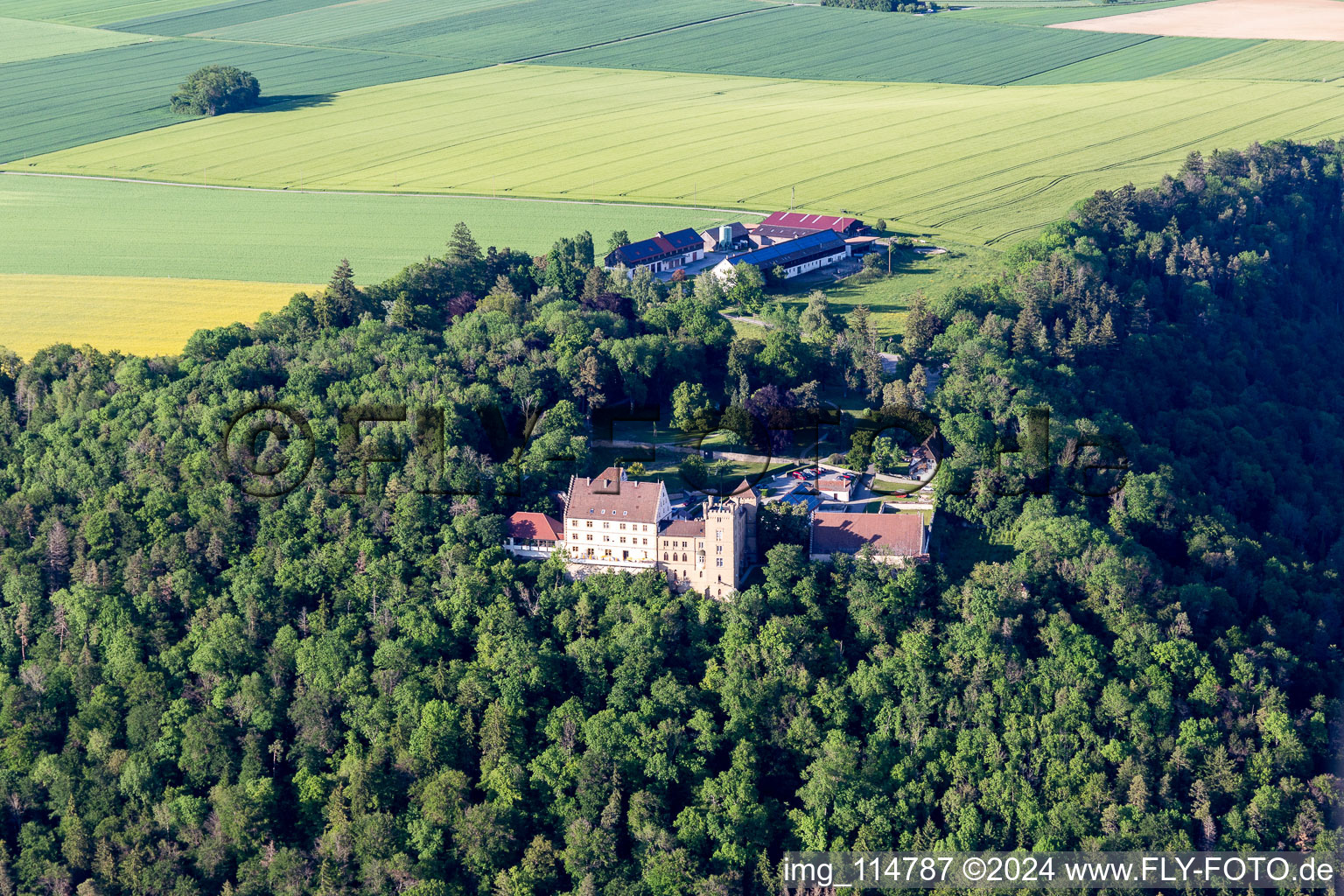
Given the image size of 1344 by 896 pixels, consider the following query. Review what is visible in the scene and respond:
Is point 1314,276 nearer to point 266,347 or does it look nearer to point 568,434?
point 568,434

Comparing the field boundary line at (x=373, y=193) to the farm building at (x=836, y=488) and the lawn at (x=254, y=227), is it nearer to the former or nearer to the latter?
the lawn at (x=254, y=227)

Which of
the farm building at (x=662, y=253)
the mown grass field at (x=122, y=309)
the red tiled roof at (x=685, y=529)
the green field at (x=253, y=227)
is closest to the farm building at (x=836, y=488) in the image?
the red tiled roof at (x=685, y=529)

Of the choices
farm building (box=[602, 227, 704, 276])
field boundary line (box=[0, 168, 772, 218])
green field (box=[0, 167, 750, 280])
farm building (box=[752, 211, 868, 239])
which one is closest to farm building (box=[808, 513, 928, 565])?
farm building (box=[602, 227, 704, 276])

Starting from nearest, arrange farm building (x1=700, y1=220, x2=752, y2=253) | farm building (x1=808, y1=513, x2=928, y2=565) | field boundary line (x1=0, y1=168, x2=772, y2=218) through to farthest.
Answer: farm building (x1=808, y1=513, x2=928, y2=565), farm building (x1=700, y1=220, x2=752, y2=253), field boundary line (x1=0, y1=168, x2=772, y2=218)

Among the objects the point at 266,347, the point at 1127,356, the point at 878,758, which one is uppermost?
the point at 266,347

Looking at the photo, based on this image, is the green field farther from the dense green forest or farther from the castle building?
the castle building

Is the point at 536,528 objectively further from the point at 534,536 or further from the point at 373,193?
the point at 373,193

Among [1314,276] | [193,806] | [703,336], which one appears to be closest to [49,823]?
[193,806]

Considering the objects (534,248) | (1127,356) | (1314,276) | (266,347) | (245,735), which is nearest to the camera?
(245,735)
